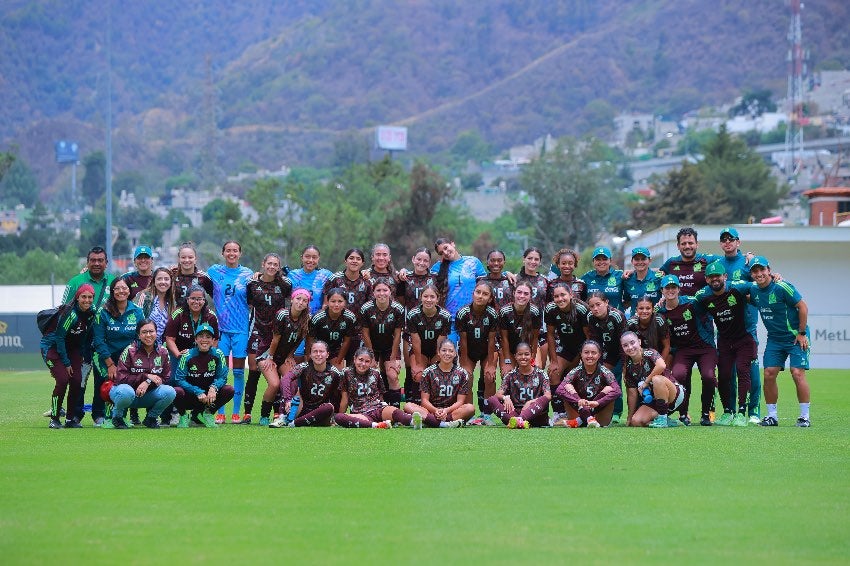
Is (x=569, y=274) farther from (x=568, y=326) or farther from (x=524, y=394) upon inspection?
(x=524, y=394)

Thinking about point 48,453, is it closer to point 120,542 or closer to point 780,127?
point 120,542

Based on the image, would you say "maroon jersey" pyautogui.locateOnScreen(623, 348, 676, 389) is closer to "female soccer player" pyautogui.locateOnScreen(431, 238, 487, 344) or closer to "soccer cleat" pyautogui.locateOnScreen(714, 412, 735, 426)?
"soccer cleat" pyautogui.locateOnScreen(714, 412, 735, 426)

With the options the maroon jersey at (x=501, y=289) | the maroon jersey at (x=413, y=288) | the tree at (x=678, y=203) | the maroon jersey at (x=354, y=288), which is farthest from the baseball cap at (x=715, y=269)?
the tree at (x=678, y=203)

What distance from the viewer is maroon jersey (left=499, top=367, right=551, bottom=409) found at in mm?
15039

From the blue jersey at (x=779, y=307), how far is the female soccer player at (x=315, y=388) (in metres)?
4.65

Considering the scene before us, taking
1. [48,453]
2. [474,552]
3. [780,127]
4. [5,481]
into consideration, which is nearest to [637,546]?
[474,552]

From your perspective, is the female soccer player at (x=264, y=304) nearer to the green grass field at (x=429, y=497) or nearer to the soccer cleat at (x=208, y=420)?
the soccer cleat at (x=208, y=420)

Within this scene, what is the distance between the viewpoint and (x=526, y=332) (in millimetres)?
15680

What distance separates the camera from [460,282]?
16344 millimetres

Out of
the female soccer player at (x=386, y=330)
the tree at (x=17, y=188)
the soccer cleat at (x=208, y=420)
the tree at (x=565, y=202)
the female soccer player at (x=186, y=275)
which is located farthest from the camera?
the tree at (x=17, y=188)

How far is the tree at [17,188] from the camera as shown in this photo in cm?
19200

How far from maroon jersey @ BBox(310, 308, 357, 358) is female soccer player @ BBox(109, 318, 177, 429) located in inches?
66.9

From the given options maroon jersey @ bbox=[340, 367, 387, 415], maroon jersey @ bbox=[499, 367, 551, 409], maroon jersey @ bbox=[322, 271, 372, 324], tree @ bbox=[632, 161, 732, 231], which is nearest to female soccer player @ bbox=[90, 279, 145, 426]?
maroon jersey @ bbox=[322, 271, 372, 324]

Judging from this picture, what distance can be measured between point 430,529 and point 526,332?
24.0ft
